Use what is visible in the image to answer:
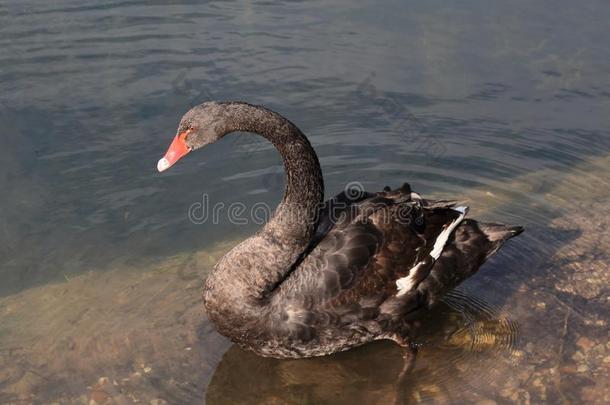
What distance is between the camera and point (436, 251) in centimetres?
529

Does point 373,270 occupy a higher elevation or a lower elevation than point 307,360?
higher

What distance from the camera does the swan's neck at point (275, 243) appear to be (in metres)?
4.81

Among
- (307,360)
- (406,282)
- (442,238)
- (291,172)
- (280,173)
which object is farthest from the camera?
(280,173)

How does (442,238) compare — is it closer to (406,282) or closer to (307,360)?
(406,282)

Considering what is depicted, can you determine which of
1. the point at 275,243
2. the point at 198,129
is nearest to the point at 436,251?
the point at 275,243

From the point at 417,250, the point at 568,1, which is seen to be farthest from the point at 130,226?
the point at 568,1

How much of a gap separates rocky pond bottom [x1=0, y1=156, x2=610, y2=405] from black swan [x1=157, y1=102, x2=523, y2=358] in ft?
0.87

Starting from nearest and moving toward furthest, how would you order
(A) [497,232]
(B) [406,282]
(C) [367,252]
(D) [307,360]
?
(C) [367,252] → (B) [406,282] → (D) [307,360] → (A) [497,232]

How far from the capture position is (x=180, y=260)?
20.0 feet

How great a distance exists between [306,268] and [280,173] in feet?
7.76

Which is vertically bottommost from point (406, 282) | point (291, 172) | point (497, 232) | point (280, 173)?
point (280, 173)

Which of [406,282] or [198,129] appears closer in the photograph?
[198,129]

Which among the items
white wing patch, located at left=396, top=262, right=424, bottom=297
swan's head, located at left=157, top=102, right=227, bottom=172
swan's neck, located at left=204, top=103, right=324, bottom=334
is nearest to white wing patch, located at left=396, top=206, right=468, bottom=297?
white wing patch, located at left=396, top=262, right=424, bottom=297

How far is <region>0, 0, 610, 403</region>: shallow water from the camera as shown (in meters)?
5.06
